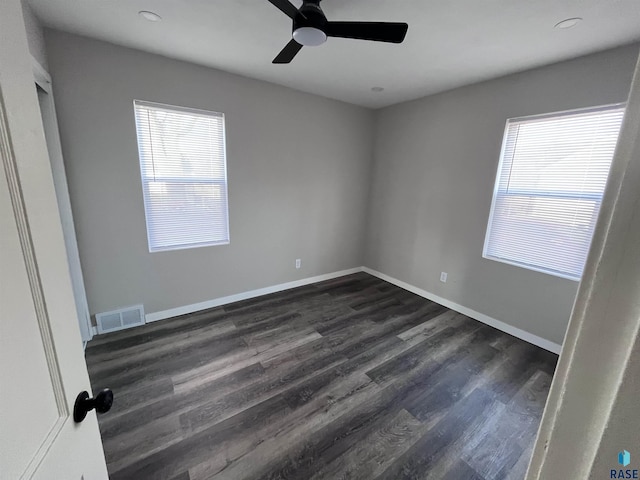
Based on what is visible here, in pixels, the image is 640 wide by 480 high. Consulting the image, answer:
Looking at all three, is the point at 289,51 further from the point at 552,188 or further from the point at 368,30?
the point at 552,188

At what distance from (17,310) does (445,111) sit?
12.2 ft

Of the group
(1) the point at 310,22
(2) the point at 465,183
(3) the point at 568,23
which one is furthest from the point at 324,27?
(2) the point at 465,183

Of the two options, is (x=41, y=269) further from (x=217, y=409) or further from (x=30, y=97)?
(x=217, y=409)

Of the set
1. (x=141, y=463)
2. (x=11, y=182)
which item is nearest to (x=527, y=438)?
(x=141, y=463)

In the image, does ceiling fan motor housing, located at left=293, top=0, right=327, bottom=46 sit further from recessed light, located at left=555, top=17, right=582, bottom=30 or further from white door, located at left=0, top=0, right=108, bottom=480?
recessed light, located at left=555, top=17, right=582, bottom=30

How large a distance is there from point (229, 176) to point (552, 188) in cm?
325

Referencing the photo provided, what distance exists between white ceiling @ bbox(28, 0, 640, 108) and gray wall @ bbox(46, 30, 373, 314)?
249 millimetres

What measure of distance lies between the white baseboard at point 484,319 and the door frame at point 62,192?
11.8 feet

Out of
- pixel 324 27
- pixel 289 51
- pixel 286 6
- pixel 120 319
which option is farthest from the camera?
pixel 120 319

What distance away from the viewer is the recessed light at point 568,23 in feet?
5.45

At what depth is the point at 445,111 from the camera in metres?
3.08

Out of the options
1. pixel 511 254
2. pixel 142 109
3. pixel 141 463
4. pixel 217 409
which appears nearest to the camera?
pixel 141 463

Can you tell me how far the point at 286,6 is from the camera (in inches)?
53.4

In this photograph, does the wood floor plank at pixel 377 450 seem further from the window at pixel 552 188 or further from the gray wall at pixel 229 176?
the gray wall at pixel 229 176
